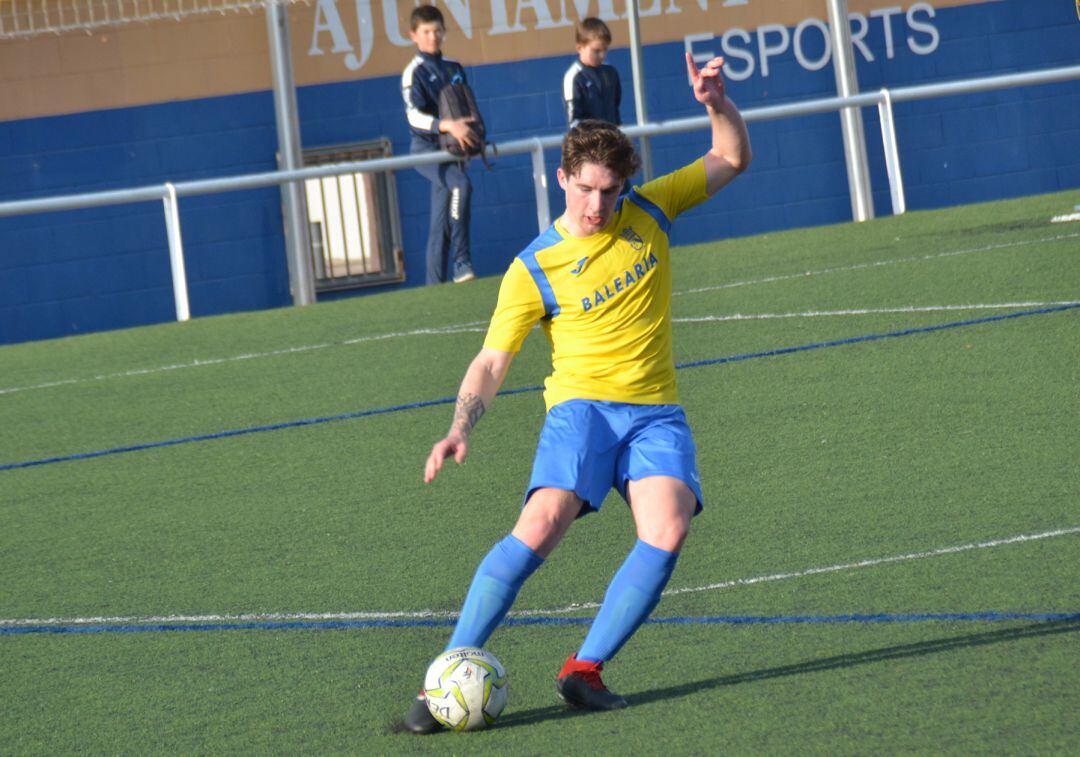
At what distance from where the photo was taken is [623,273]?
4.78m

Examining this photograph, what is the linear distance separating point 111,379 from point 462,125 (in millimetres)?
3551

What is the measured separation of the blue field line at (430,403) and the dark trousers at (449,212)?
4563 mm

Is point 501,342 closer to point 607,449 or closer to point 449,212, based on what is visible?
point 607,449

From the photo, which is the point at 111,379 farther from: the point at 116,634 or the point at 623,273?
the point at 623,273

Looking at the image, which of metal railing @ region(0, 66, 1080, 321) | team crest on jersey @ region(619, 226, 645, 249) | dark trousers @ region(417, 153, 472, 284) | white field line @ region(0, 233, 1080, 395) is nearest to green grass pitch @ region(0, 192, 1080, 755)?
white field line @ region(0, 233, 1080, 395)

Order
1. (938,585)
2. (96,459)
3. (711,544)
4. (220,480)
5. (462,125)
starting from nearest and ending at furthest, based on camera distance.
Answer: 1. (938,585)
2. (711,544)
3. (220,480)
4. (96,459)
5. (462,125)

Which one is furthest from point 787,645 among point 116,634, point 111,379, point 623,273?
point 111,379

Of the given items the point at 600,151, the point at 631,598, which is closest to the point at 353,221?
the point at 600,151

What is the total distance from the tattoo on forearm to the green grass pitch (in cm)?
72

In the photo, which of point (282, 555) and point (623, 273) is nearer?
point (623, 273)

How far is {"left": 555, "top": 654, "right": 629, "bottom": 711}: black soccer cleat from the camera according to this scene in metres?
4.46

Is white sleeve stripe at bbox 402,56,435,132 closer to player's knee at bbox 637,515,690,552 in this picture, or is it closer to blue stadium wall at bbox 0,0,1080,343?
blue stadium wall at bbox 0,0,1080,343

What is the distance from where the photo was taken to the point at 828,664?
4703 mm

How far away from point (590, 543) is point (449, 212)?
809 centimetres
